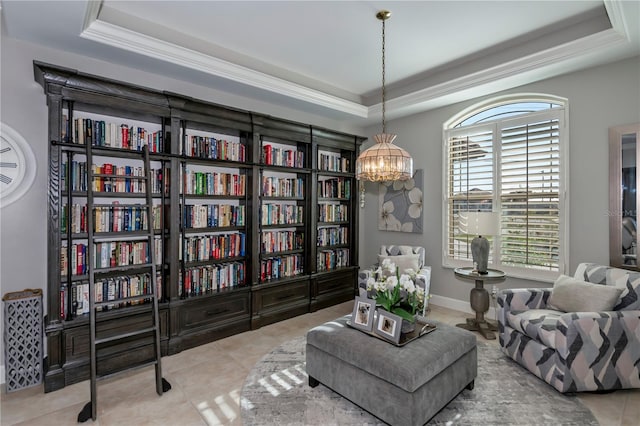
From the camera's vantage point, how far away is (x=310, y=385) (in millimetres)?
2604

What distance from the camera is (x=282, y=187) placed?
432cm

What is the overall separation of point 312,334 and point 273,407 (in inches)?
22.4

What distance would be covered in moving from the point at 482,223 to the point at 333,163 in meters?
2.28

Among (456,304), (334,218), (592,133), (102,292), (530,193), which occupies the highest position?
(592,133)

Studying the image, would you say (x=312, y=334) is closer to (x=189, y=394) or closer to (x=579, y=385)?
(x=189, y=394)

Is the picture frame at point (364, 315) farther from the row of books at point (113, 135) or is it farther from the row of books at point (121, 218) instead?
the row of books at point (113, 135)

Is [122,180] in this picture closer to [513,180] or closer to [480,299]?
[480,299]

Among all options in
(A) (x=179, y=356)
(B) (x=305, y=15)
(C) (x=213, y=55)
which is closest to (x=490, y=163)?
(B) (x=305, y=15)

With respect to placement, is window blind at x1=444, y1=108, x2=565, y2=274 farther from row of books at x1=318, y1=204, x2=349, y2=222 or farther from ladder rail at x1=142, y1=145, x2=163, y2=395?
ladder rail at x1=142, y1=145, x2=163, y2=395

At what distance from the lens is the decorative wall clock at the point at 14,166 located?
264 centimetres

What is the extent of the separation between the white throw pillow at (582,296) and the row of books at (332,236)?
278cm

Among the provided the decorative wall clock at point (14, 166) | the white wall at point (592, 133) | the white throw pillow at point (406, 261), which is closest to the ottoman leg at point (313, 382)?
the white throw pillow at point (406, 261)

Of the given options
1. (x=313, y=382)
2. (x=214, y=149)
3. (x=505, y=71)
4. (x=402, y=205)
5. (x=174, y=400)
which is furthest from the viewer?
(x=402, y=205)

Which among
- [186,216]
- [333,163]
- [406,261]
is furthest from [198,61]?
[406,261]
